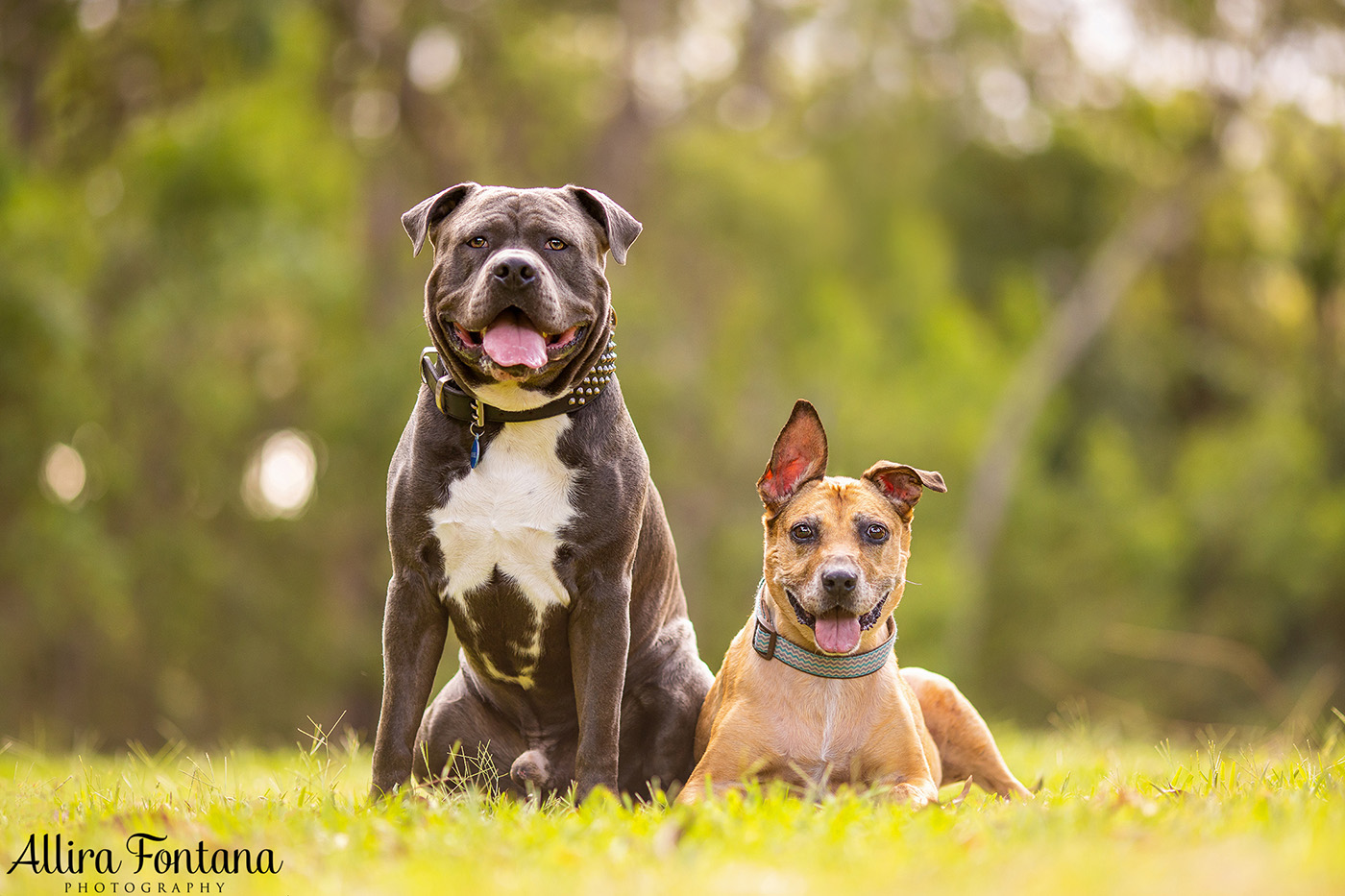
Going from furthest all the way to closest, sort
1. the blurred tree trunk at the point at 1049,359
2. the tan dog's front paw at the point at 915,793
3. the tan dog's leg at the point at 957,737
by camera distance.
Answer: the blurred tree trunk at the point at 1049,359, the tan dog's leg at the point at 957,737, the tan dog's front paw at the point at 915,793

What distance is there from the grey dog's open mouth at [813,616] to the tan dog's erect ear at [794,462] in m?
0.44

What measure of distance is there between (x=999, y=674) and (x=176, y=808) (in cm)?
2120

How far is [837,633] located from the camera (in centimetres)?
472

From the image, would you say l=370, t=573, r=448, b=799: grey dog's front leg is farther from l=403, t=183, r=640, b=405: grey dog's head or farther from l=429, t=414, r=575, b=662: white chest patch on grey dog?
l=403, t=183, r=640, b=405: grey dog's head

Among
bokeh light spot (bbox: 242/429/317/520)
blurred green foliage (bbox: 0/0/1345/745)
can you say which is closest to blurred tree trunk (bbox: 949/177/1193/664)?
blurred green foliage (bbox: 0/0/1345/745)

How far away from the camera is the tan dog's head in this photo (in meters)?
4.70

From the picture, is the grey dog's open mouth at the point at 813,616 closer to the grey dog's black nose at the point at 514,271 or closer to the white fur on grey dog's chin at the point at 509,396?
the white fur on grey dog's chin at the point at 509,396

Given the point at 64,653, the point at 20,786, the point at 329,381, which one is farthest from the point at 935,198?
the point at 20,786

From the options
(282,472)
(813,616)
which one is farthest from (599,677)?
(282,472)

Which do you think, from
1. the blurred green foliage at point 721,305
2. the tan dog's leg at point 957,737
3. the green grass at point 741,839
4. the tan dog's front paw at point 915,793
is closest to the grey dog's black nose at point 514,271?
the green grass at point 741,839

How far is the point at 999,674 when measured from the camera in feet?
78.0

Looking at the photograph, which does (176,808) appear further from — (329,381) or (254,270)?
(329,381)

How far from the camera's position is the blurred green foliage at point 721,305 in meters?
15.3

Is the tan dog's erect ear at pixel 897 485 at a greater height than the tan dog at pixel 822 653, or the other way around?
the tan dog's erect ear at pixel 897 485
